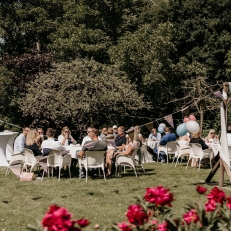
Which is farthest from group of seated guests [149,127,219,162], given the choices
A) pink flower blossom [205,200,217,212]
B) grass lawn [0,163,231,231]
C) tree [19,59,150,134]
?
pink flower blossom [205,200,217,212]

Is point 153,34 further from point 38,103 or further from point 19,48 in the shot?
point 19,48

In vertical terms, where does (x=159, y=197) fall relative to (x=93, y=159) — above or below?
above

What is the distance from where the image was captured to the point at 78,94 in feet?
76.5

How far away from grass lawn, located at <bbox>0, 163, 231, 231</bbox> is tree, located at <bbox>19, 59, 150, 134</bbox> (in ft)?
35.4

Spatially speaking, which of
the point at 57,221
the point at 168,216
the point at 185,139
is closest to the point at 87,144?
the point at 185,139

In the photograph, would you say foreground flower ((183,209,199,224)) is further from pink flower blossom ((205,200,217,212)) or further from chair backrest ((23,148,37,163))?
chair backrest ((23,148,37,163))

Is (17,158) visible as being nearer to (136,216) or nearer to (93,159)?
(93,159)

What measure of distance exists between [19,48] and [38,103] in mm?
7724

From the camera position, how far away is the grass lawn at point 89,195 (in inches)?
277

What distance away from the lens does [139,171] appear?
42.0 feet

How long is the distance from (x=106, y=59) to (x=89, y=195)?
18.8 metres

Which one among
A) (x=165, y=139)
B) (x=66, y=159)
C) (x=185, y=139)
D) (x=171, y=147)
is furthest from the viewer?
(x=165, y=139)

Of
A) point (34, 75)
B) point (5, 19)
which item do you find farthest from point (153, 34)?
point (5, 19)

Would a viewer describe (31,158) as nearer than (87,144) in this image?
No
